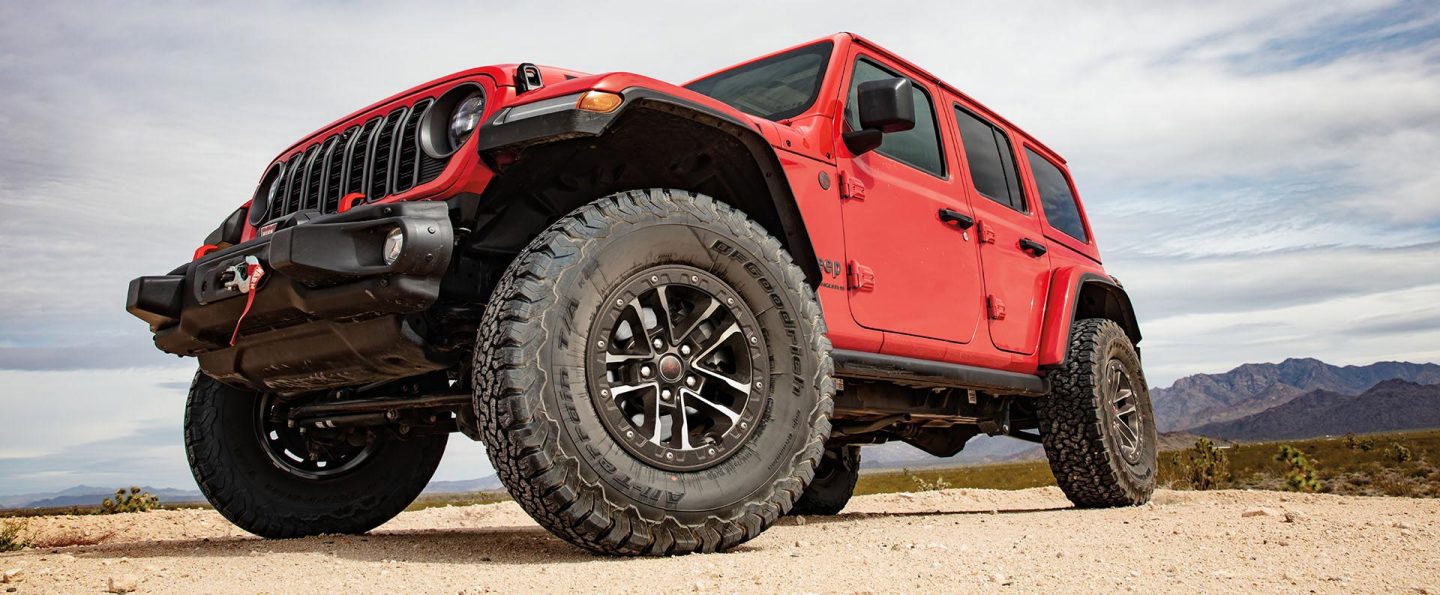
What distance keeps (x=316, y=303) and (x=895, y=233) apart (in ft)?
8.03

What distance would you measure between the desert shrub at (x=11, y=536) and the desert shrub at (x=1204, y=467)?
951 cm

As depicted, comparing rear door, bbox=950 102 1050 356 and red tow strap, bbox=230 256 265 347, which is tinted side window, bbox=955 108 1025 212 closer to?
rear door, bbox=950 102 1050 356

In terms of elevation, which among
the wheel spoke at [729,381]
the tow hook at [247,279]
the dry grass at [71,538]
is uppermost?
the tow hook at [247,279]

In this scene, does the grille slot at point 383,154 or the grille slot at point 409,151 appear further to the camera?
the grille slot at point 383,154

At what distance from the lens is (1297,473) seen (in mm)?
10820

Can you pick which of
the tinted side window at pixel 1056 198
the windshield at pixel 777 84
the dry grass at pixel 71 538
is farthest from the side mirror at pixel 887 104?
the dry grass at pixel 71 538

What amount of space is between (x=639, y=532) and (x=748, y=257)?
1.01 meters

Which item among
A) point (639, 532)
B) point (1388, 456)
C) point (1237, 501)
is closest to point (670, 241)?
point (639, 532)

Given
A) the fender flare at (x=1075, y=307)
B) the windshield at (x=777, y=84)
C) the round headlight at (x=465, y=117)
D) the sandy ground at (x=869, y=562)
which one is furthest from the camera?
the fender flare at (x=1075, y=307)

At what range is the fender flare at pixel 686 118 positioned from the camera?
125 inches

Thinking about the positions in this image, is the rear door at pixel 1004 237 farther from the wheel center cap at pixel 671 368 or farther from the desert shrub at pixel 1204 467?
the desert shrub at pixel 1204 467

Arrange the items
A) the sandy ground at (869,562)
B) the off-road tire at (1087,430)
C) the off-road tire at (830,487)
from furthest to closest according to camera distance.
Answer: the off-road tire at (830,487) < the off-road tire at (1087,430) < the sandy ground at (869,562)

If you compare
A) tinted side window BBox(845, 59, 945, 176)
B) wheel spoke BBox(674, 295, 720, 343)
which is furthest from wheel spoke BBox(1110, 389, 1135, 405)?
wheel spoke BBox(674, 295, 720, 343)

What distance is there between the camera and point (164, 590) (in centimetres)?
265
